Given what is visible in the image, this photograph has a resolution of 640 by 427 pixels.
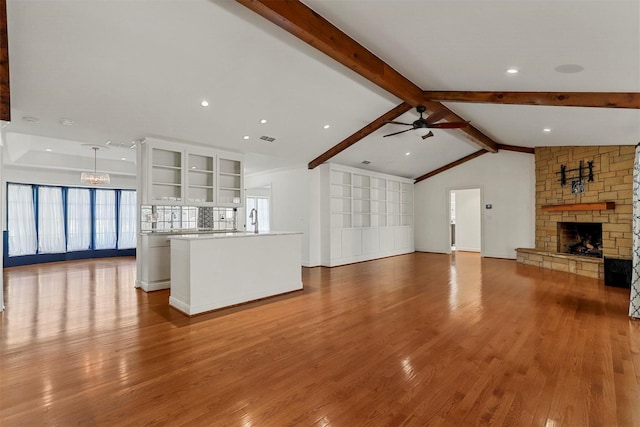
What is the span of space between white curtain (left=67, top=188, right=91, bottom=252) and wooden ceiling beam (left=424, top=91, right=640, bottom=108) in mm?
9583

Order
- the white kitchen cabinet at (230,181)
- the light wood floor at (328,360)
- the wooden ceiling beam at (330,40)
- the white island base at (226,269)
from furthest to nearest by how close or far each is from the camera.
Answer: the white kitchen cabinet at (230,181) < the white island base at (226,269) < the wooden ceiling beam at (330,40) < the light wood floor at (328,360)

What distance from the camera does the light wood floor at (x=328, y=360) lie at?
1980mm

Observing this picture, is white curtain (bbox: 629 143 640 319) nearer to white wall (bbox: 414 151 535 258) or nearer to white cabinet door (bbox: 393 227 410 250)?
white wall (bbox: 414 151 535 258)

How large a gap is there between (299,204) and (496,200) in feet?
18.7

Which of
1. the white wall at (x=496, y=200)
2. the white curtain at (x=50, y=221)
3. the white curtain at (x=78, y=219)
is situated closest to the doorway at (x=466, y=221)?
the white wall at (x=496, y=200)

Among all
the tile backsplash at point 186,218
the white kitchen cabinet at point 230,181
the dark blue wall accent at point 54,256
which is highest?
the white kitchen cabinet at point 230,181

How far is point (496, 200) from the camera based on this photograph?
29.6 ft

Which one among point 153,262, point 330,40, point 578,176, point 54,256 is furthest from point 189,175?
point 578,176

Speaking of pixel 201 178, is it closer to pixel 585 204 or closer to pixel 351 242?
pixel 351 242

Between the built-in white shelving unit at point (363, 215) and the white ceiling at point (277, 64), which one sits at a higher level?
the white ceiling at point (277, 64)

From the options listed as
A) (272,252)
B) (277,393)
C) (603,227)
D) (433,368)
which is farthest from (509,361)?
(603,227)

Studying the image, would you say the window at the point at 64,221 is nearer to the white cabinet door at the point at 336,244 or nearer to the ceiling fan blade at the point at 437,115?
the white cabinet door at the point at 336,244

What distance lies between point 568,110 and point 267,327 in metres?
5.13

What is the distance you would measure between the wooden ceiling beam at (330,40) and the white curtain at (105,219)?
8976mm
